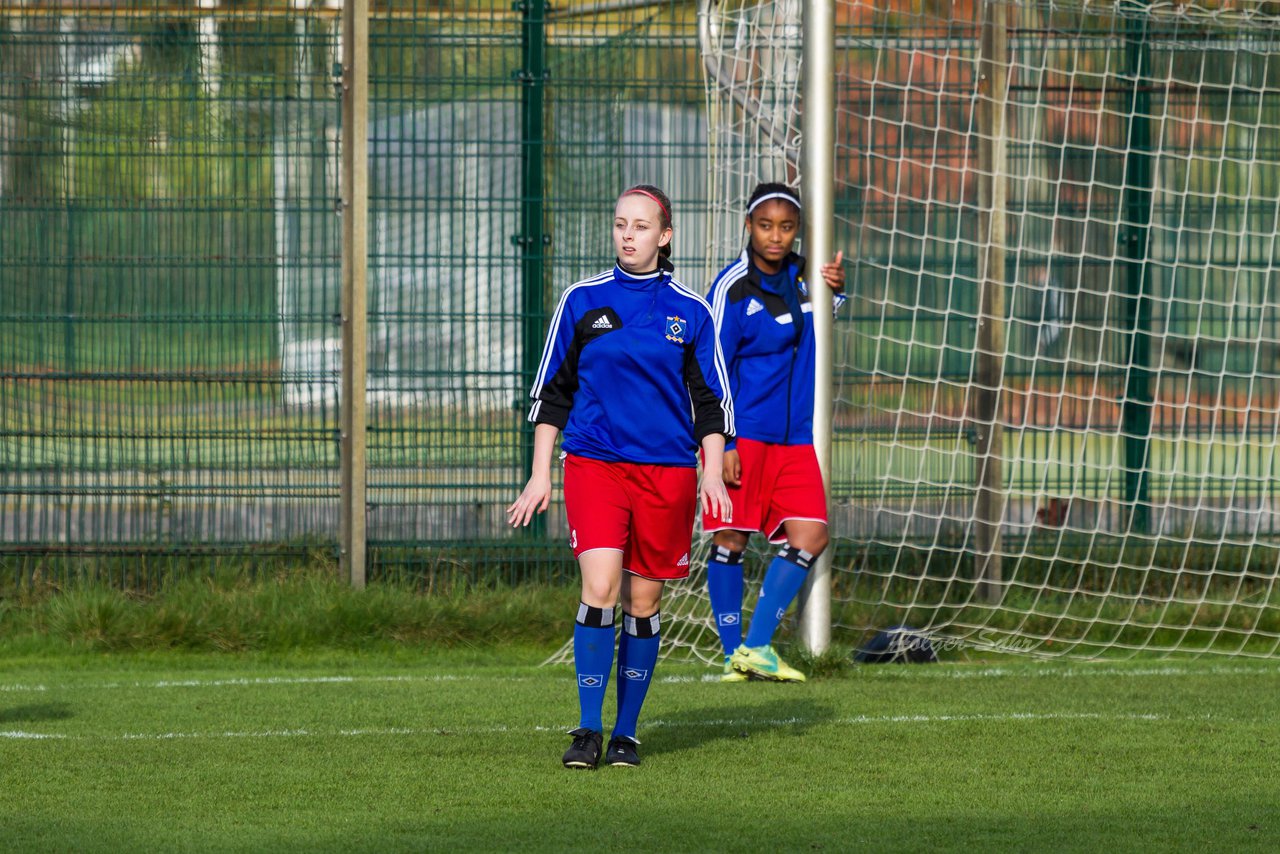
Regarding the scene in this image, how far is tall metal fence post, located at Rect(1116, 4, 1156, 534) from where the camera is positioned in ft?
29.9

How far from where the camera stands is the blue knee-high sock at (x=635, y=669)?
5328mm

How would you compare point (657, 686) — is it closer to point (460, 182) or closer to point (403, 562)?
point (403, 562)

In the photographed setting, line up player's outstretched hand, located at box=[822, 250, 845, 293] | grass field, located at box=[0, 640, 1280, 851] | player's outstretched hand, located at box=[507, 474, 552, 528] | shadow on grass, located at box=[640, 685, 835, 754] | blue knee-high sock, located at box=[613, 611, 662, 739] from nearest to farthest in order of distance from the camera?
grass field, located at box=[0, 640, 1280, 851] → player's outstretched hand, located at box=[507, 474, 552, 528] → blue knee-high sock, located at box=[613, 611, 662, 739] → shadow on grass, located at box=[640, 685, 835, 754] → player's outstretched hand, located at box=[822, 250, 845, 293]

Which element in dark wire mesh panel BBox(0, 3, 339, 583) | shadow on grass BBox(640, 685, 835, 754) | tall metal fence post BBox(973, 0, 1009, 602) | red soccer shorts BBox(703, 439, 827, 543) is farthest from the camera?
tall metal fence post BBox(973, 0, 1009, 602)

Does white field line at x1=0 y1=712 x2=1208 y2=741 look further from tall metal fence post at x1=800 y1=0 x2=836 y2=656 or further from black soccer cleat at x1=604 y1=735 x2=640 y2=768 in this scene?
tall metal fence post at x1=800 y1=0 x2=836 y2=656

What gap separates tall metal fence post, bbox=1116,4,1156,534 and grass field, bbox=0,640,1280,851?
1.55m

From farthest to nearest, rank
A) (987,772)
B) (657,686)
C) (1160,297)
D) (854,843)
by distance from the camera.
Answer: (1160,297) < (657,686) < (987,772) < (854,843)

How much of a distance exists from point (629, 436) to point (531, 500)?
402 millimetres

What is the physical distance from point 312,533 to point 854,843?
4.97 metres

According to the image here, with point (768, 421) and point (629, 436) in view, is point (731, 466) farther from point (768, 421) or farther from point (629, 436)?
point (629, 436)

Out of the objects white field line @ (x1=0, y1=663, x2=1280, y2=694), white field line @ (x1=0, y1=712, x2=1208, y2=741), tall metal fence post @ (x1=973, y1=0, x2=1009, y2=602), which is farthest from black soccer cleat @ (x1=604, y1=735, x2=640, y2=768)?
tall metal fence post @ (x1=973, y1=0, x2=1009, y2=602)

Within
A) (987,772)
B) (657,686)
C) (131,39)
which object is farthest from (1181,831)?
(131,39)

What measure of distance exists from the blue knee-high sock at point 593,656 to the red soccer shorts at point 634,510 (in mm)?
202

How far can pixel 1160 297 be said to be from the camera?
924cm
